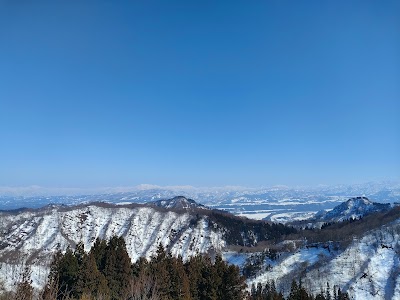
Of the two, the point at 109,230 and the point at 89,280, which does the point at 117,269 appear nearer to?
the point at 89,280

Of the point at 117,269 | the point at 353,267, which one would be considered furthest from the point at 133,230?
the point at 117,269

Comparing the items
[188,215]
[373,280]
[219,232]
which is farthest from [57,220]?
[373,280]

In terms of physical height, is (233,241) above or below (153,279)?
below

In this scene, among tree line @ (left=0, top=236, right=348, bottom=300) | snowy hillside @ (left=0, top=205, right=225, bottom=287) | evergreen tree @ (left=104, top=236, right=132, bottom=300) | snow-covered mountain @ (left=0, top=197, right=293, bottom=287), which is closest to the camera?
tree line @ (left=0, top=236, right=348, bottom=300)

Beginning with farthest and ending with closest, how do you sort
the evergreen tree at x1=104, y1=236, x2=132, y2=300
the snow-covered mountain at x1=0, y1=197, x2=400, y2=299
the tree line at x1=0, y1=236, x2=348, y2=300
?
the snow-covered mountain at x1=0, y1=197, x2=400, y2=299, the evergreen tree at x1=104, y1=236, x2=132, y2=300, the tree line at x1=0, y1=236, x2=348, y2=300

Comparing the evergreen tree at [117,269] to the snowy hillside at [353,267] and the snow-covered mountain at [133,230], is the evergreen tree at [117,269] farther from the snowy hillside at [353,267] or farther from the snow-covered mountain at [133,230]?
the snow-covered mountain at [133,230]

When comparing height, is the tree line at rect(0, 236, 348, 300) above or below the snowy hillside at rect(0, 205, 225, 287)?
above

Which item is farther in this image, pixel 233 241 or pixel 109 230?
pixel 109 230

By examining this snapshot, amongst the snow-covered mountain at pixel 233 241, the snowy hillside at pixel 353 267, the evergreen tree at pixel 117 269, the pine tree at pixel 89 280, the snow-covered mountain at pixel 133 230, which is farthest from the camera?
the snow-covered mountain at pixel 133 230

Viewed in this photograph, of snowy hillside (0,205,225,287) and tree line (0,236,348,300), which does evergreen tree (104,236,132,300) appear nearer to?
tree line (0,236,348,300)

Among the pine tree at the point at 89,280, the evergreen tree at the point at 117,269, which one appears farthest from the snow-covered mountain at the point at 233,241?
the pine tree at the point at 89,280

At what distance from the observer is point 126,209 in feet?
639

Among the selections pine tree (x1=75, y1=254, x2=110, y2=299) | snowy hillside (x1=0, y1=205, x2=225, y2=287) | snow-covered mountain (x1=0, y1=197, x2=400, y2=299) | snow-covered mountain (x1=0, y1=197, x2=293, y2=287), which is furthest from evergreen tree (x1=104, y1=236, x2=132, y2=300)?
snow-covered mountain (x1=0, y1=197, x2=293, y2=287)

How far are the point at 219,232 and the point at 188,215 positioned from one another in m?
26.6
